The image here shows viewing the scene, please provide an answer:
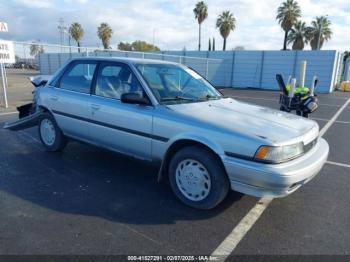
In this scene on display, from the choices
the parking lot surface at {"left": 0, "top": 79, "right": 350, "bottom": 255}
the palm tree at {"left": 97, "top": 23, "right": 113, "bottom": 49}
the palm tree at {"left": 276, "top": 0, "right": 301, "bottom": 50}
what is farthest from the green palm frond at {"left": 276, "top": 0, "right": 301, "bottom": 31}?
the parking lot surface at {"left": 0, "top": 79, "right": 350, "bottom": 255}

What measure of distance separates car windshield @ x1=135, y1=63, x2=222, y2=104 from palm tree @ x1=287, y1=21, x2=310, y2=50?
4112cm

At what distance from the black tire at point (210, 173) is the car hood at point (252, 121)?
35cm

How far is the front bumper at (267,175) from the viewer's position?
2.94 metres

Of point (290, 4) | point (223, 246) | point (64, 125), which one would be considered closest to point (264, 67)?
point (290, 4)

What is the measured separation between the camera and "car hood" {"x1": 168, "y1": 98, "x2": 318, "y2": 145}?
3146 millimetres

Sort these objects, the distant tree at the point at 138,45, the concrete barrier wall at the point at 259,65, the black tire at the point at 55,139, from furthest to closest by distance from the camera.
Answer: the distant tree at the point at 138,45, the concrete barrier wall at the point at 259,65, the black tire at the point at 55,139

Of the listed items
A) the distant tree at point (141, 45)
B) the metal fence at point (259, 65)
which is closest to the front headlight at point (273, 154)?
the metal fence at point (259, 65)

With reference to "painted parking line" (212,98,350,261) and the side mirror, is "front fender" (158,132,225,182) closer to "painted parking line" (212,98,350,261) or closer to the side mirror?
the side mirror

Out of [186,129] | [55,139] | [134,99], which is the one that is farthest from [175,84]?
[55,139]

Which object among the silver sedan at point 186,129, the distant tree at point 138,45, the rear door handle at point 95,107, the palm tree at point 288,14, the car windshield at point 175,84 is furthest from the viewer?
the distant tree at point 138,45

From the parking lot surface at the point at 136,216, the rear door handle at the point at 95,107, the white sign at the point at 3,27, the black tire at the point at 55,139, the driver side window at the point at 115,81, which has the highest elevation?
the white sign at the point at 3,27

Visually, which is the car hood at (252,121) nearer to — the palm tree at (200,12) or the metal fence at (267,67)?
the metal fence at (267,67)

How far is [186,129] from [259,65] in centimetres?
2339

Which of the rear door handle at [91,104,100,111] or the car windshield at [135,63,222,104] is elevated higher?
the car windshield at [135,63,222,104]
